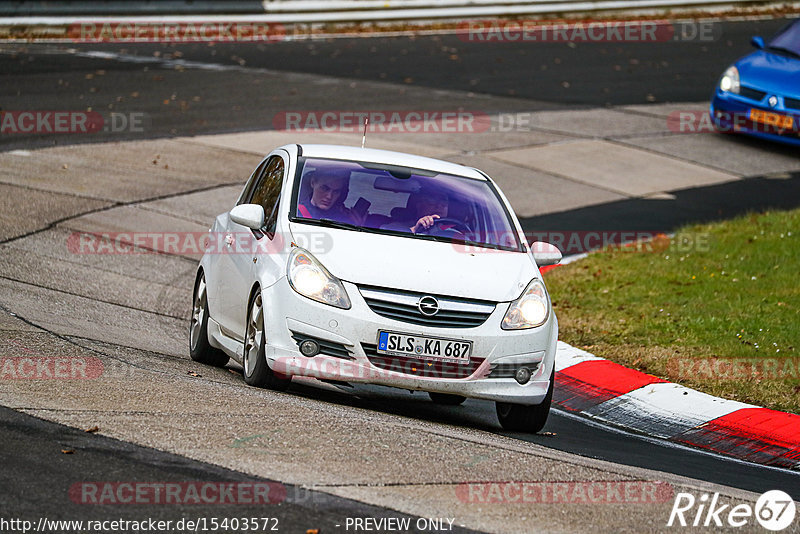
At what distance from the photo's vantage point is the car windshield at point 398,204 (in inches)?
330

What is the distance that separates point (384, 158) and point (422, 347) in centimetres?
200

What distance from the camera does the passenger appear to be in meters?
8.39

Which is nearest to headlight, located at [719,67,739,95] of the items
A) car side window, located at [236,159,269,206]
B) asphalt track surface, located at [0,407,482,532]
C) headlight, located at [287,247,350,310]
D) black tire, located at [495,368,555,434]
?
car side window, located at [236,159,269,206]

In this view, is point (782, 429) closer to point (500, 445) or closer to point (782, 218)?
point (500, 445)

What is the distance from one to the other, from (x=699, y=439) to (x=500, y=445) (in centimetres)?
213

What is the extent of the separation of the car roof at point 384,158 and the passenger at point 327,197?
0.84 ft

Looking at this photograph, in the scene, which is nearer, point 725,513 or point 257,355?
point 725,513

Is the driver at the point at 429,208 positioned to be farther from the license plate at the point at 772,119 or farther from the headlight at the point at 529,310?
the license plate at the point at 772,119

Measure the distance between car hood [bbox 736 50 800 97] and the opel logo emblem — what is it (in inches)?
519

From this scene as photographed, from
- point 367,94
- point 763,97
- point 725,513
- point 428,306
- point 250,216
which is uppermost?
point 250,216

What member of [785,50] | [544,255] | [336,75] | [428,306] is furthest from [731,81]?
[428,306]

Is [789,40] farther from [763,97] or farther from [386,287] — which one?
[386,287]

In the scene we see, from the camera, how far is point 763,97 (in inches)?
766

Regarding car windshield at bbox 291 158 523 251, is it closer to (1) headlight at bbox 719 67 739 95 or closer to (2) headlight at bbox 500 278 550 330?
(2) headlight at bbox 500 278 550 330
